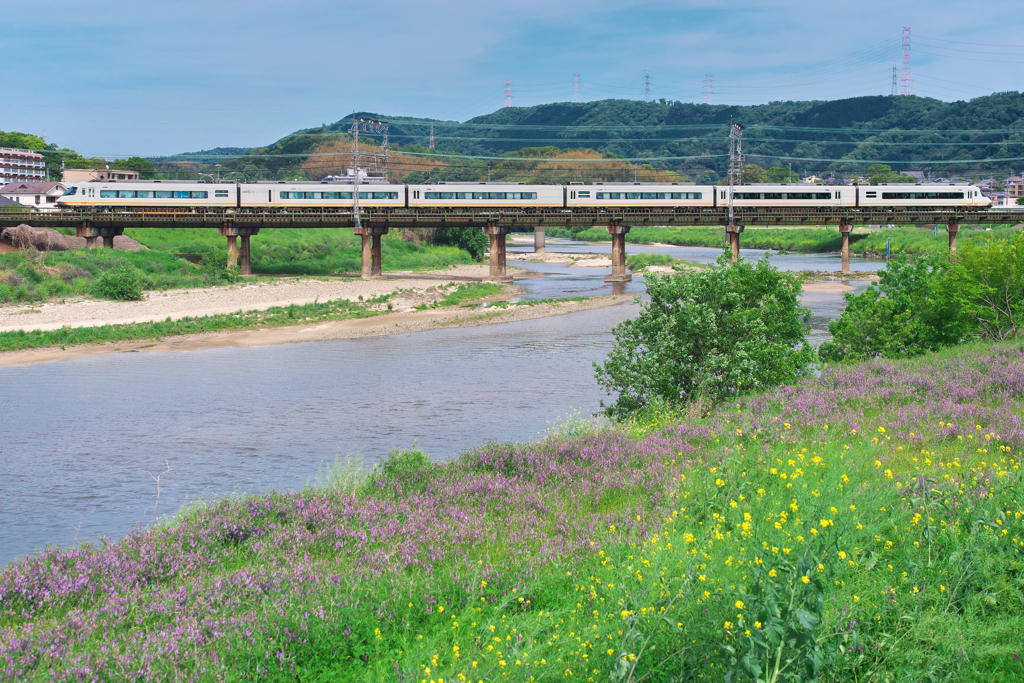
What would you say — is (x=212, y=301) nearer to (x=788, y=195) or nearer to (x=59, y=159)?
(x=788, y=195)

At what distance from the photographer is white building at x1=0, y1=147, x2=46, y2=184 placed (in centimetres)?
14700

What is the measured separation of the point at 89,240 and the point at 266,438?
186ft

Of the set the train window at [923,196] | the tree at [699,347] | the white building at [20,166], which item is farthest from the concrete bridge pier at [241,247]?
the white building at [20,166]

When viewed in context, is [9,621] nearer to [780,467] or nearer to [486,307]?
[780,467]

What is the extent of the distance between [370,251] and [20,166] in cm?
11597

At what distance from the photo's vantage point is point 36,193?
108 m

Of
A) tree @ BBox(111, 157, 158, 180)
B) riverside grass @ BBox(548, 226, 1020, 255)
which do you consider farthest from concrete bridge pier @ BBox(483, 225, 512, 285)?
tree @ BBox(111, 157, 158, 180)

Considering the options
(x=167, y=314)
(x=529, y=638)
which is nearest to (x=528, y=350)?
(x=167, y=314)

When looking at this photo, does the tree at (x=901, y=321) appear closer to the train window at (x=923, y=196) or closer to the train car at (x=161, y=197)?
the train car at (x=161, y=197)

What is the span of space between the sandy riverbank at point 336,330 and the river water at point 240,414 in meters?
1.49

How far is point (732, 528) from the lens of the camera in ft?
23.6

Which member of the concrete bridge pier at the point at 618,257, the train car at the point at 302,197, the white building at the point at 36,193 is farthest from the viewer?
the white building at the point at 36,193

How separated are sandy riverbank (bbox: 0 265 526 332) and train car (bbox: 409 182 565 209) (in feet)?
22.4

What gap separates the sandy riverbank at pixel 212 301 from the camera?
4144 cm
